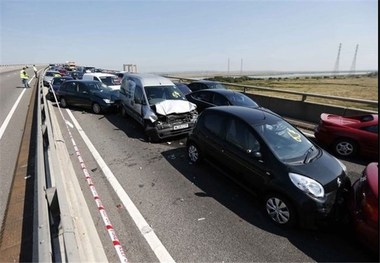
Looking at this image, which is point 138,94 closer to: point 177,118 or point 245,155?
point 177,118

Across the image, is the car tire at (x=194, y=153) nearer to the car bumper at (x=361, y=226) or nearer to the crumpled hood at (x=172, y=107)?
the crumpled hood at (x=172, y=107)

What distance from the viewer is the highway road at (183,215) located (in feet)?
Answer: 13.3

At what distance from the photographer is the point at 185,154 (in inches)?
320

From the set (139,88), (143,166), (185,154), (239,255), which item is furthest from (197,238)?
(139,88)

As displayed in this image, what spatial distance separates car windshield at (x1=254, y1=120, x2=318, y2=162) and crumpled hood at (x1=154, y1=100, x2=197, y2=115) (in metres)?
4.39

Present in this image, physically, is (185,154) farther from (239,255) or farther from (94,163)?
(239,255)

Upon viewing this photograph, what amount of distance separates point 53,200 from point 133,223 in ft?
5.10

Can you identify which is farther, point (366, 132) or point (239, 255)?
point (366, 132)

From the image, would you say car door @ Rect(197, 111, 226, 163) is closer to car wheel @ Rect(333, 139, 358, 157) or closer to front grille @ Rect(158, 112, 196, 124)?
front grille @ Rect(158, 112, 196, 124)

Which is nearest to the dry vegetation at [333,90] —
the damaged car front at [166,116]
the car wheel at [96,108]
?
the damaged car front at [166,116]

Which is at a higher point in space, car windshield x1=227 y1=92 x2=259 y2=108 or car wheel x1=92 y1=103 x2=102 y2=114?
car windshield x1=227 y1=92 x2=259 y2=108

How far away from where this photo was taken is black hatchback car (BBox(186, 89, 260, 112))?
11094 mm

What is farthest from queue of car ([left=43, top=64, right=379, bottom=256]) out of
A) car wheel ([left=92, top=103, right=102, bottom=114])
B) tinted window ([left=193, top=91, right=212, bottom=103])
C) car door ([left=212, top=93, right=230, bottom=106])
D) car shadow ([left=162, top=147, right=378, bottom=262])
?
car wheel ([left=92, top=103, right=102, bottom=114])

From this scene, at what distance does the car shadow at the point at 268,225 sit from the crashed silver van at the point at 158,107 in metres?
2.47
